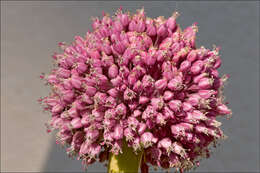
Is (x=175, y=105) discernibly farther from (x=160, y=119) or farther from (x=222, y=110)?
(x=222, y=110)

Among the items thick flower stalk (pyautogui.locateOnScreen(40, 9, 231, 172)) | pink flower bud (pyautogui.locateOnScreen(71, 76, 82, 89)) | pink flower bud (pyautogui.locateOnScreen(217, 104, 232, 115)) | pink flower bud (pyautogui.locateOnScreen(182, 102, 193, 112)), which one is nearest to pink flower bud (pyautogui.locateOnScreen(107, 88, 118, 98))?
thick flower stalk (pyautogui.locateOnScreen(40, 9, 231, 172))

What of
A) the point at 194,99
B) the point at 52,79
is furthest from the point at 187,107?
the point at 52,79

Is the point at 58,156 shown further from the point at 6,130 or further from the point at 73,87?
the point at 73,87

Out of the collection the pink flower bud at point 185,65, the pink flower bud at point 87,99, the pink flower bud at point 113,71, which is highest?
the pink flower bud at point 185,65

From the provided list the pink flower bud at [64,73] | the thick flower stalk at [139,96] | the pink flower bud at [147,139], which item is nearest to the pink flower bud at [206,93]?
the thick flower stalk at [139,96]

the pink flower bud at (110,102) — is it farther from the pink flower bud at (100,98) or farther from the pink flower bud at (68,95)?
the pink flower bud at (68,95)

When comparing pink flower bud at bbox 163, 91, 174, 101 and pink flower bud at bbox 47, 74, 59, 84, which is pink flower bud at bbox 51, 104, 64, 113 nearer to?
pink flower bud at bbox 47, 74, 59, 84

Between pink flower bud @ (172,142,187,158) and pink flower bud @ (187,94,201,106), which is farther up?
pink flower bud @ (187,94,201,106)

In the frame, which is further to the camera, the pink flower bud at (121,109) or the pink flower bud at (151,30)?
the pink flower bud at (151,30)
